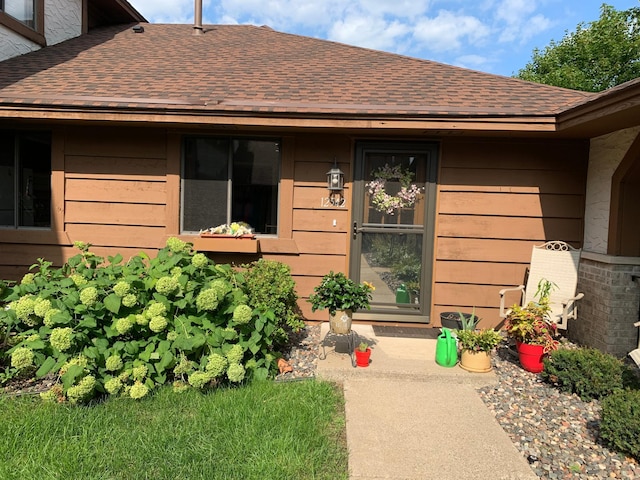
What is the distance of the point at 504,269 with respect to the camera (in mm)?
4527

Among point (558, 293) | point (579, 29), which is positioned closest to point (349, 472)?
point (558, 293)

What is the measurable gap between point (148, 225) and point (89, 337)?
2.06 m

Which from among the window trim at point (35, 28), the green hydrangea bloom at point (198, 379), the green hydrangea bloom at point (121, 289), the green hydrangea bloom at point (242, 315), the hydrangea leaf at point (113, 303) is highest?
the window trim at point (35, 28)

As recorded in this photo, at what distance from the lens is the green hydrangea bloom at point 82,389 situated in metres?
2.52

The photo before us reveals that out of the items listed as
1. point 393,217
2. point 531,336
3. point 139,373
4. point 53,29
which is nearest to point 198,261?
point 139,373

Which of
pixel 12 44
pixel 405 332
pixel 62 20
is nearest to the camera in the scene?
pixel 405 332

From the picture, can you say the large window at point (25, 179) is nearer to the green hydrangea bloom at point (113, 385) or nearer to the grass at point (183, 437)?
the grass at point (183, 437)

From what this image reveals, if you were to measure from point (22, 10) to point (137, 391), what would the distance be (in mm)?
5505

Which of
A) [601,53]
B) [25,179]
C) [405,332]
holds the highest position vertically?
[601,53]

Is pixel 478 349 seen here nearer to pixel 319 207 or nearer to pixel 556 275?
pixel 556 275

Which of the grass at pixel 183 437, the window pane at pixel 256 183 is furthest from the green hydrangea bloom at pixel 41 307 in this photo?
the window pane at pixel 256 183

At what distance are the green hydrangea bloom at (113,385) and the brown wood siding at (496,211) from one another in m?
3.21

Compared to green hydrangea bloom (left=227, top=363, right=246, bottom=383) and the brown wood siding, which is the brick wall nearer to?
the brown wood siding

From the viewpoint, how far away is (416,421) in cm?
261
